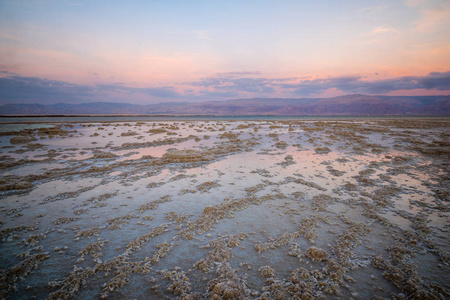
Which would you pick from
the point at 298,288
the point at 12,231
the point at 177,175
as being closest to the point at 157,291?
the point at 298,288

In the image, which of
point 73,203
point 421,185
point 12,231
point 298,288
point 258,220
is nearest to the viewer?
point 298,288

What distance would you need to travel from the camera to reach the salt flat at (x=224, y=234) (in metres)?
2.94

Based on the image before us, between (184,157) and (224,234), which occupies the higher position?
(184,157)

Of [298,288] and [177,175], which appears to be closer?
[298,288]

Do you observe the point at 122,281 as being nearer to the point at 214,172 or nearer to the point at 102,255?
the point at 102,255

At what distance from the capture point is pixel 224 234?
430cm

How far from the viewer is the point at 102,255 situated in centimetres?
359

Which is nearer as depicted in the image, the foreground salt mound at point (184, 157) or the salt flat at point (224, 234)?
the salt flat at point (224, 234)

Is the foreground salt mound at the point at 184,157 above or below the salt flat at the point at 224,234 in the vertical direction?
above

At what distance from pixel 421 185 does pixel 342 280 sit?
6652mm

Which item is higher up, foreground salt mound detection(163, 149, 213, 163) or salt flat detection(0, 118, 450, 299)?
foreground salt mound detection(163, 149, 213, 163)

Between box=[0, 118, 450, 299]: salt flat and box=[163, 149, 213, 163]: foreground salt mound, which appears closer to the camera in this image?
box=[0, 118, 450, 299]: salt flat

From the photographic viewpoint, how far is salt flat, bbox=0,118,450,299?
294 cm

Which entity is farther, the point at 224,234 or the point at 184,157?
the point at 184,157
